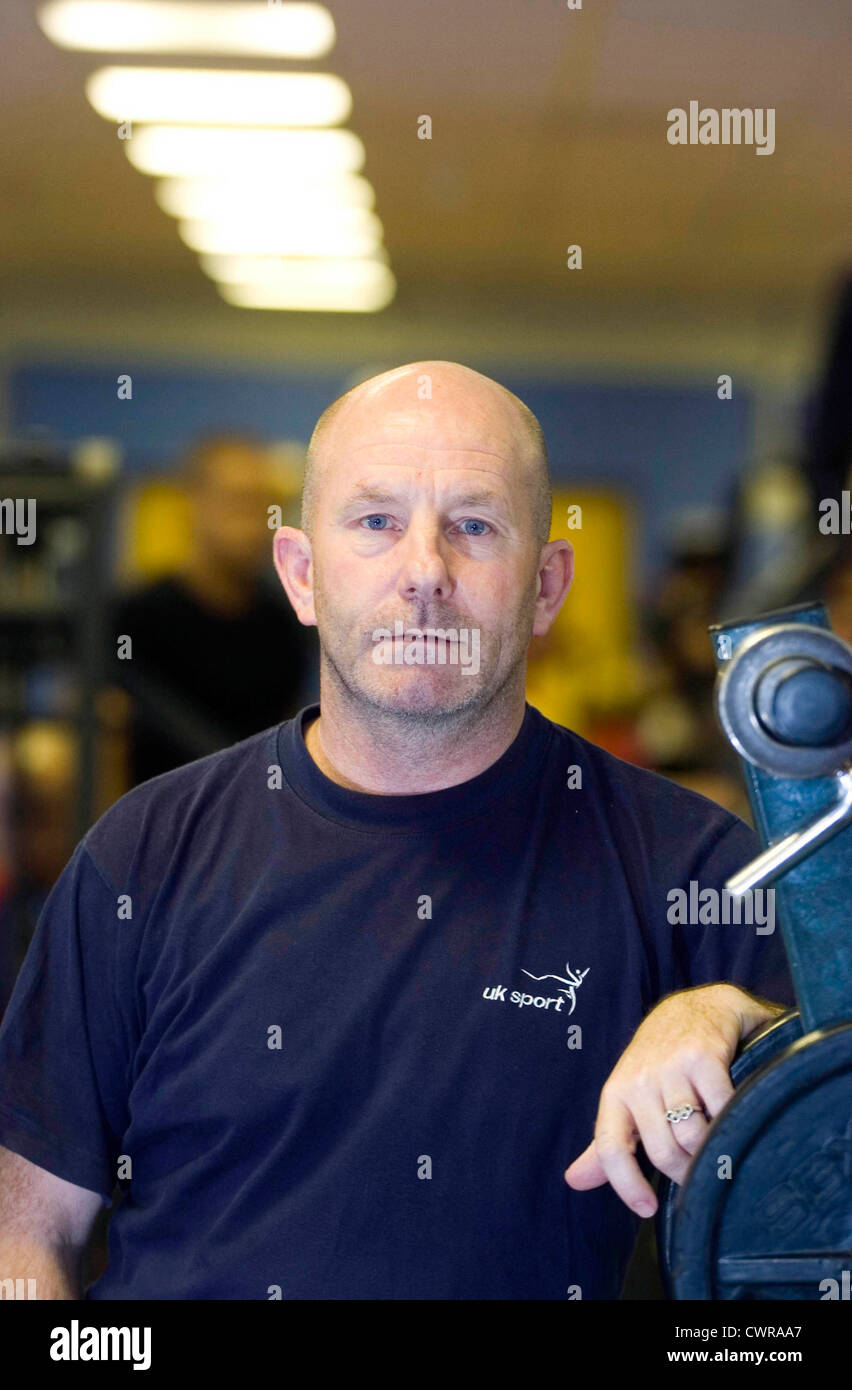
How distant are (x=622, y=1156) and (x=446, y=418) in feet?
1.71

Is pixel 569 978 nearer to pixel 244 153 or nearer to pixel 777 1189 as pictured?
pixel 777 1189

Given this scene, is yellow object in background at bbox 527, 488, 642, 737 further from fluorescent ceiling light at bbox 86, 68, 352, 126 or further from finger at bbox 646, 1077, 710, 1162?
finger at bbox 646, 1077, 710, 1162

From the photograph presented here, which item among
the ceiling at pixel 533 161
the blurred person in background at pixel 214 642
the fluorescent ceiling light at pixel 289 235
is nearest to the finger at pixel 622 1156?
the blurred person in background at pixel 214 642

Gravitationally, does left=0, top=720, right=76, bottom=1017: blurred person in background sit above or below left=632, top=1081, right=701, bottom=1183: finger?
above

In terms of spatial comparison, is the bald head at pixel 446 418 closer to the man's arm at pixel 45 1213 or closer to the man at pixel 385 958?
the man at pixel 385 958

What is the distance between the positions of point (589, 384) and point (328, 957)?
6612 mm

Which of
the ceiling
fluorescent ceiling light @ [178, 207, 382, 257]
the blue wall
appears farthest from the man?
the blue wall

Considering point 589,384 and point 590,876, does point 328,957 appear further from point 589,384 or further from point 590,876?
point 589,384

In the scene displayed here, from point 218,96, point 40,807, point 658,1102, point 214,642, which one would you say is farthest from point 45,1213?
point 218,96

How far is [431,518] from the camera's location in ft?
3.41

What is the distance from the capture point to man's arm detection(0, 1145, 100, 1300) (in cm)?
106

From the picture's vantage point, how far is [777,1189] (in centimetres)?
74

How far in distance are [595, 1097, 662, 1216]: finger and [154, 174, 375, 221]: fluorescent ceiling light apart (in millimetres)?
4657

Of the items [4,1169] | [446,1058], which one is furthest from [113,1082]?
[446,1058]
